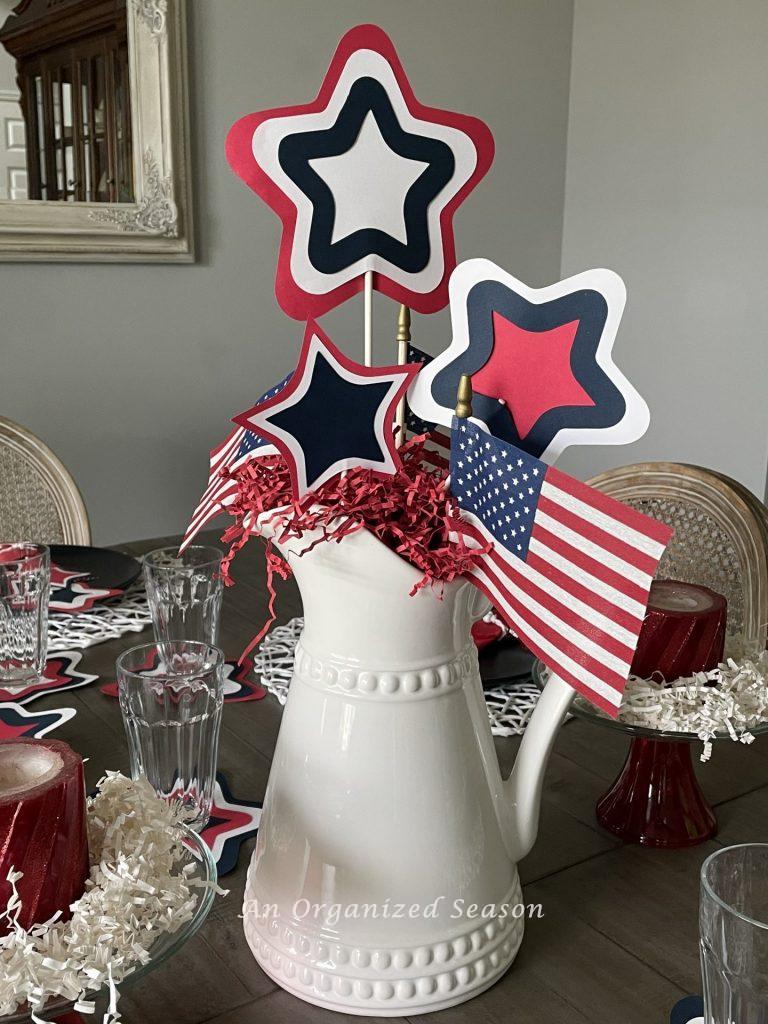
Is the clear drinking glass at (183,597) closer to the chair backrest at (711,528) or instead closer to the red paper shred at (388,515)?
the red paper shred at (388,515)

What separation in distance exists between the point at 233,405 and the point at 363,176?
2361 millimetres

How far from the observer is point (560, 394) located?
1.81 feet

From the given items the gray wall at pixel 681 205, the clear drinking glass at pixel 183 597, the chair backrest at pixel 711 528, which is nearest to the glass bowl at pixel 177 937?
the clear drinking glass at pixel 183 597

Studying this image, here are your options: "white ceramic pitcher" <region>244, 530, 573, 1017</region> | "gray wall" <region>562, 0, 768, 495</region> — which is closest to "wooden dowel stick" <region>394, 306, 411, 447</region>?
"white ceramic pitcher" <region>244, 530, 573, 1017</region>

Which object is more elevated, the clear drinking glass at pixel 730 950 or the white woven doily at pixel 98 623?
the clear drinking glass at pixel 730 950

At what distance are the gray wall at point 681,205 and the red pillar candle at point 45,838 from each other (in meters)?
2.81

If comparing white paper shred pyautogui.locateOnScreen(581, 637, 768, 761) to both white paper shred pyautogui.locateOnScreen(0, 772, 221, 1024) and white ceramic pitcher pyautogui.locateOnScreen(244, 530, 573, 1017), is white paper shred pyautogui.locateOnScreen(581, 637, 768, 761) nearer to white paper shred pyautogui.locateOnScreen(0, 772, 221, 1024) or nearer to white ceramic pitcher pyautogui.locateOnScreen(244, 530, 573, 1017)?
white ceramic pitcher pyautogui.locateOnScreen(244, 530, 573, 1017)

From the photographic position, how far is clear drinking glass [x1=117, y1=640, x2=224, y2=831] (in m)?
0.72

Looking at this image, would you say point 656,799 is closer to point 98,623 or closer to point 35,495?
point 98,623

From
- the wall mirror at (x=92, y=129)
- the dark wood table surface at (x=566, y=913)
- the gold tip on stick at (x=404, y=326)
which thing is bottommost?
the dark wood table surface at (x=566, y=913)

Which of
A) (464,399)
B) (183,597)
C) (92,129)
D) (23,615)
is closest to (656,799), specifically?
(464,399)

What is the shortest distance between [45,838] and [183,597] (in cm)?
53

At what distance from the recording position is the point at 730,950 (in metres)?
0.44

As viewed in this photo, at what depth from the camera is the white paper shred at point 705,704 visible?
2.25 feet
